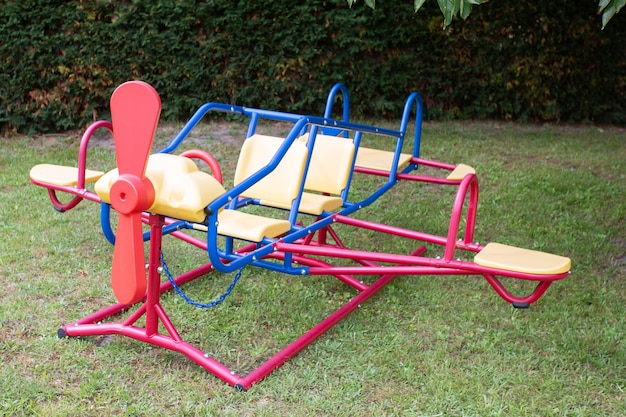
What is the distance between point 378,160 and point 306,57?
3.33 meters

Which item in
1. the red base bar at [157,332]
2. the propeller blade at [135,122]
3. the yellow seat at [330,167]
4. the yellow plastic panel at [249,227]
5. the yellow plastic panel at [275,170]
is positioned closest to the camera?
the propeller blade at [135,122]

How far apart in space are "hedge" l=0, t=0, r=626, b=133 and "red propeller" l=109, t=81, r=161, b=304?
5.01m

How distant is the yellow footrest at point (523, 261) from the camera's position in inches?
117

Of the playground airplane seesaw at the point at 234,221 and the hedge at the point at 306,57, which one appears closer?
the playground airplane seesaw at the point at 234,221

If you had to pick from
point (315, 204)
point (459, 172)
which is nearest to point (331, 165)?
point (315, 204)

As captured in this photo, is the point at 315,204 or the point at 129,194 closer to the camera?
the point at 129,194

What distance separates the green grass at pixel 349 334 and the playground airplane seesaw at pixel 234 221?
0.41 feet

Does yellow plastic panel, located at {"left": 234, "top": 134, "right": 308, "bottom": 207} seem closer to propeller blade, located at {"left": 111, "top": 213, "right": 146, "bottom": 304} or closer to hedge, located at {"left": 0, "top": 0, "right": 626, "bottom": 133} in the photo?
propeller blade, located at {"left": 111, "top": 213, "right": 146, "bottom": 304}

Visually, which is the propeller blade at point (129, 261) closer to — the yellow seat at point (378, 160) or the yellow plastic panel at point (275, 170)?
the yellow plastic panel at point (275, 170)

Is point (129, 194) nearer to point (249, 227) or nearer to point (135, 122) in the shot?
point (135, 122)

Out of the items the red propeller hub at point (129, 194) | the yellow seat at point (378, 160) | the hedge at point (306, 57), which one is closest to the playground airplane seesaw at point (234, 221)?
the red propeller hub at point (129, 194)

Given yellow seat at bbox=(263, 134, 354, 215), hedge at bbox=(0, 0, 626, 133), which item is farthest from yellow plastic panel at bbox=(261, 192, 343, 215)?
hedge at bbox=(0, 0, 626, 133)

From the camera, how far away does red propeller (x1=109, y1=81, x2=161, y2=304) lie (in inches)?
117

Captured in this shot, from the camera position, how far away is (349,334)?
3.80 metres
